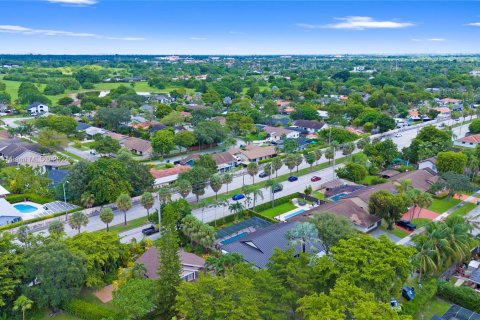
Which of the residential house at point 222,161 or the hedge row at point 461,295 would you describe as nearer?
the hedge row at point 461,295

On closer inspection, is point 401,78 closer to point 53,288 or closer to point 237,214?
point 237,214

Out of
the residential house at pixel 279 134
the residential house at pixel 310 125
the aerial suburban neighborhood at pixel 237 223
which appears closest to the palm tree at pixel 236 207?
the aerial suburban neighborhood at pixel 237 223

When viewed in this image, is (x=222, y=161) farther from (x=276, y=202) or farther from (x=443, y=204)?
(x=443, y=204)

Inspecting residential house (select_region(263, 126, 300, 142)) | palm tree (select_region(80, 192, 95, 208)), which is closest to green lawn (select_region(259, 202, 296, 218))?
palm tree (select_region(80, 192, 95, 208))

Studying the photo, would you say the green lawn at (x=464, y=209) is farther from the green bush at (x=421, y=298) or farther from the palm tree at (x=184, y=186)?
the palm tree at (x=184, y=186)

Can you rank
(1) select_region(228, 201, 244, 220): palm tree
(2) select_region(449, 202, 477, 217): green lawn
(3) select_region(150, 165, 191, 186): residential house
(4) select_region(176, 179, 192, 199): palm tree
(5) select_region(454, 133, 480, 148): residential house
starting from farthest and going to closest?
(5) select_region(454, 133, 480, 148): residential house < (3) select_region(150, 165, 191, 186): residential house < (2) select_region(449, 202, 477, 217): green lawn < (4) select_region(176, 179, 192, 199): palm tree < (1) select_region(228, 201, 244, 220): palm tree

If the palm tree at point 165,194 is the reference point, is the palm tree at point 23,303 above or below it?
below

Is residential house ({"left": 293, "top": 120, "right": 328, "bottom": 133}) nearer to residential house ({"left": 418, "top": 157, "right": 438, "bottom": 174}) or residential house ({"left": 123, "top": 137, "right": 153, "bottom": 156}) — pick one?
residential house ({"left": 418, "top": 157, "right": 438, "bottom": 174})

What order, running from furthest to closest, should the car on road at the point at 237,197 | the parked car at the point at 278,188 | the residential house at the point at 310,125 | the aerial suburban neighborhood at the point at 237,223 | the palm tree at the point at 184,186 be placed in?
the residential house at the point at 310,125, the parked car at the point at 278,188, the car on road at the point at 237,197, the palm tree at the point at 184,186, the aerial suburban neighborhood at the point at 237,223
